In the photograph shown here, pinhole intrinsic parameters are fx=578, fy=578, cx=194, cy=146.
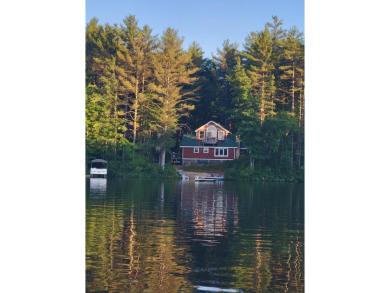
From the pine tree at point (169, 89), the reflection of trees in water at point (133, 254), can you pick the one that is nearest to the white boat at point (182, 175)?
the pine tree at point (169, 89)

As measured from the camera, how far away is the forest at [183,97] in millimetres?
16375

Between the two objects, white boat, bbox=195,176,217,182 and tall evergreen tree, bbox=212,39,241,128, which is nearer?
tall evergreen tree, bbox=212,39,241,128

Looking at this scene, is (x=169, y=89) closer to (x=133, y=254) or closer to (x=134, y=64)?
(x=134, y=64)

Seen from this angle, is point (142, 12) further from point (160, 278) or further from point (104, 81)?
point (160, 278)

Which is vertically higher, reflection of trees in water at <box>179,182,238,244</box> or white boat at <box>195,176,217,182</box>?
white boat at <box>195,176,217,182</box>

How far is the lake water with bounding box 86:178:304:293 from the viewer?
609 cm

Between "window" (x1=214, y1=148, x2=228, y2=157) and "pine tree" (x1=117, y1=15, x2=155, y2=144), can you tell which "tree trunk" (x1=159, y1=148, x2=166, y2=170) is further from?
"window" (x1=214, y1=148, x2=228, y2=157)

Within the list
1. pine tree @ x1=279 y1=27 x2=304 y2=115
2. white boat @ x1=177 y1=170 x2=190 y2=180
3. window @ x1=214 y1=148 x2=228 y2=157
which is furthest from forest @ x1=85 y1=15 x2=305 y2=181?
white boat @ x1=177 y1=170 x2=190 y2=180

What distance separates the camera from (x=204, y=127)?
22.3m

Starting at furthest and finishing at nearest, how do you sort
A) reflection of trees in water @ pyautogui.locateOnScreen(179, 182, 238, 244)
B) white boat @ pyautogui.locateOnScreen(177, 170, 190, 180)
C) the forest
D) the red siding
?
white boat @ pyautogui.locateOnScreen(177, 170, 190, 180) < the red siding < the forest < reflection of trees in water @ pyautogui.locateOnScreen(179, 182, 238, 244)

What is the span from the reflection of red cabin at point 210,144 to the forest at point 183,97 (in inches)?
18.3

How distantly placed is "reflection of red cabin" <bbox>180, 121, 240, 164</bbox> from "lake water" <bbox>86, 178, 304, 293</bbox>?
5.20 m
